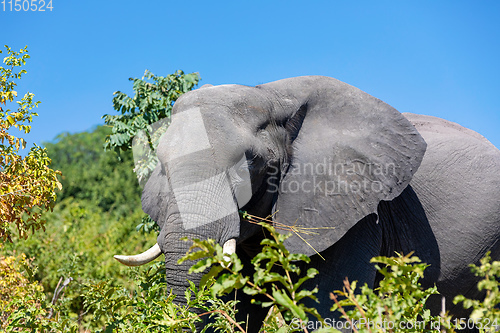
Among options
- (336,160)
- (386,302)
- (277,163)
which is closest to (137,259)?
(277,163)

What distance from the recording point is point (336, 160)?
386 centimetres

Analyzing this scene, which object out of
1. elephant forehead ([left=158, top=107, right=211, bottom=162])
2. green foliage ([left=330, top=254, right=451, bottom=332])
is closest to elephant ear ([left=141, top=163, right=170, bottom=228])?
elephant forehead ([left=158, top=107, right=211, bottom=162])

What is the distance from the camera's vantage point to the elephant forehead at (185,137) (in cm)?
333

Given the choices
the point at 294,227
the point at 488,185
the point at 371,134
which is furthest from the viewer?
the point at 488,185

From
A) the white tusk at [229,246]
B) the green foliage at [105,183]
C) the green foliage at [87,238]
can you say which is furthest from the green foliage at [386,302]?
the green foliage at [105,183]

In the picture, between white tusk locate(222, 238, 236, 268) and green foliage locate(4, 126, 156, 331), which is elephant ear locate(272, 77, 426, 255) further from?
green foliage locate(4, 126, 156, 331)

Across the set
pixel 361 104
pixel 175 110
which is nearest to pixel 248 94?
pixel 175 110

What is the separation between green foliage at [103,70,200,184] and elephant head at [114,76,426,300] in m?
2.08

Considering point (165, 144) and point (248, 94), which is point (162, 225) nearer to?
point (165, 144)

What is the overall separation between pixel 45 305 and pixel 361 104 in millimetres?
2735

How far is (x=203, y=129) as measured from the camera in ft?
11.1

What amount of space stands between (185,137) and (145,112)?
2.87 m

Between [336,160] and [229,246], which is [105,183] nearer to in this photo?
[336,160]

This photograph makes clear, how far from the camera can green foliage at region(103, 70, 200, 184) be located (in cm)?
591
